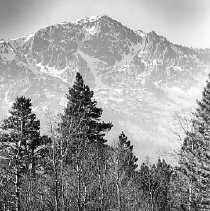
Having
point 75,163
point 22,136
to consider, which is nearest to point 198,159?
point 75,163

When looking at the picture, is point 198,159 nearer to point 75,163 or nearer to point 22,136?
point 75,163

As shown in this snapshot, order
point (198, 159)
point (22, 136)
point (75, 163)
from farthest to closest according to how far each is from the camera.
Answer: point (22, 136)
point (198, 159)
point (75, 163)

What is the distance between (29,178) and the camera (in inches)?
1121

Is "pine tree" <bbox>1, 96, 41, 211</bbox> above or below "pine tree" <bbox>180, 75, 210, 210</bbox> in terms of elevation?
above

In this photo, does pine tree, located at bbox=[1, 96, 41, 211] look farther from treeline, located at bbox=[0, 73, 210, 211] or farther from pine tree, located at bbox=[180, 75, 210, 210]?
pine tree, located at bbox=[180, 75, 210, 210]

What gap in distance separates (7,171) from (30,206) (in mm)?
3261

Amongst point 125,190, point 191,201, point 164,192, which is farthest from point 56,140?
point 164,192

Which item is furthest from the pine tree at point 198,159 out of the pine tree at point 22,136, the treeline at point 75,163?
the pine tree at point 22,136

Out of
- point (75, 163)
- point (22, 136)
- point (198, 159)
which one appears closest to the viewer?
point (75, 163)

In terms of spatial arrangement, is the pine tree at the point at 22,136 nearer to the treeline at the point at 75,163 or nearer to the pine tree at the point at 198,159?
the treeline at the point at 75,163

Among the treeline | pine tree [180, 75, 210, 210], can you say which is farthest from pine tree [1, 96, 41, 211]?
pine tree [180, 75, 210, 210]

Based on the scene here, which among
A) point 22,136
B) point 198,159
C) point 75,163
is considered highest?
point 22,136

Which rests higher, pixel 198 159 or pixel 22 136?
pixel 22 136

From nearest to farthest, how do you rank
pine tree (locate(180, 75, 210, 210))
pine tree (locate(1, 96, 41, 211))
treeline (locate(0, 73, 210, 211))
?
pine tree (locate(180, 75, 210, 210)), treeline (locate(0, 73, 210, 211)), pine tree (locate(1, 96, 41, 211))
